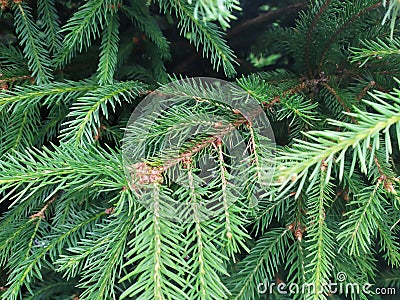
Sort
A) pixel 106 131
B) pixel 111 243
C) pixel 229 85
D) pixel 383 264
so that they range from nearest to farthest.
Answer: pixel 111 243
pixel 229 85
pixel 106 131
pixel 383 264

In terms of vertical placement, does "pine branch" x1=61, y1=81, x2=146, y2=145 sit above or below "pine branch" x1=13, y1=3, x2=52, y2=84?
below

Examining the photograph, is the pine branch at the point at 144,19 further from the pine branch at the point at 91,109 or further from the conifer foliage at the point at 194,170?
the pine branch at the point at 91,109

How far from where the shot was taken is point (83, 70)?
35.2 inches

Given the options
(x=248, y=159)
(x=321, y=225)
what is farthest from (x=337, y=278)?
(x=248, y=159)

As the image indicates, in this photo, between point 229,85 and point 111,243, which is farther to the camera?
point 229,85

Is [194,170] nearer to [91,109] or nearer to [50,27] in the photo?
[91,109]

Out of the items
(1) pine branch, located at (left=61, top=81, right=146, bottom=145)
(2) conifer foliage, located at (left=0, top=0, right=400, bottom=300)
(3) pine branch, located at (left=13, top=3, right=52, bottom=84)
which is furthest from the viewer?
(3) pine branch, located at (left=13, top=3, right=52, bottom=84)

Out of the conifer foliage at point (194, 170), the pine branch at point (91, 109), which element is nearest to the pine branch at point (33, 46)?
the conifer foliage at point (194, 170)

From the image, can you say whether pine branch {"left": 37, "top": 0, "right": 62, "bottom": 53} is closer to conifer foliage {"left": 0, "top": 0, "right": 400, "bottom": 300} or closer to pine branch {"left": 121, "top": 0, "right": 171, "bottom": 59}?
conifer foliage {"left": 0, "top": 0, "right": 400, "bottom": 300}

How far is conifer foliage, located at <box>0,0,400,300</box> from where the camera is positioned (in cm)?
49

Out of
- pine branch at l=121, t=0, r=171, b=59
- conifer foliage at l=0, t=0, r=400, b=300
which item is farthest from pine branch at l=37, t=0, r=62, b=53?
pine branch at l=121, t=0, r=171, b=59

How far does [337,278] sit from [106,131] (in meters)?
0.51

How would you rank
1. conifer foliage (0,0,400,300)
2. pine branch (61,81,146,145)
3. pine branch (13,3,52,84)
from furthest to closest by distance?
pine branch (13,3,52,84) → pine branch (61,81,146,145) → conifer foliage (0,0,400,300)

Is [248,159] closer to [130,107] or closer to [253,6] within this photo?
[130,107]
